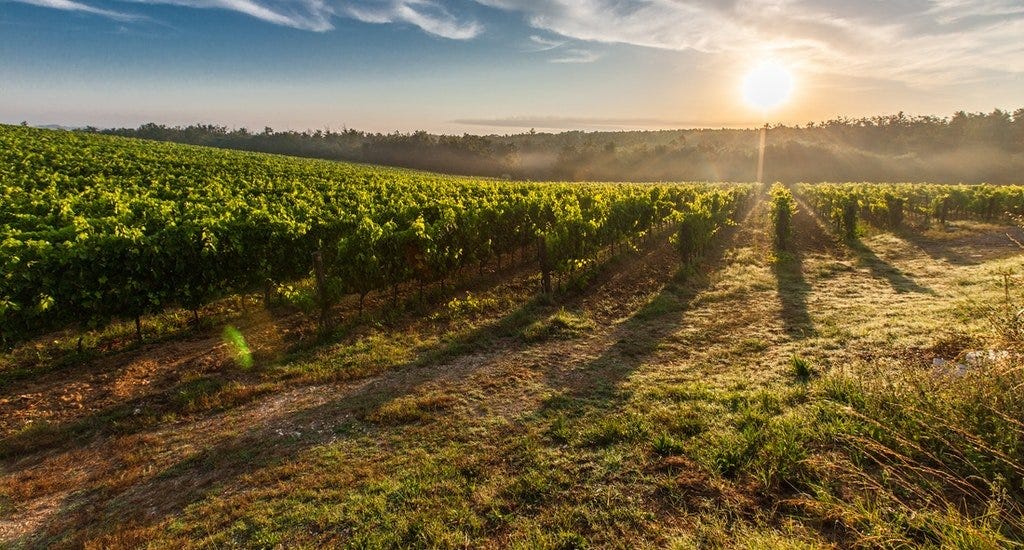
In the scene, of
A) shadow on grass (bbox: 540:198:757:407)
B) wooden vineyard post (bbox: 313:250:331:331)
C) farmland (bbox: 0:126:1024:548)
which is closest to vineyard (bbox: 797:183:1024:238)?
farmland (bbox: 0:126:1024:548)

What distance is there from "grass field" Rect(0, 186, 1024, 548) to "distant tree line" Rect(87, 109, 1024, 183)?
7373cm

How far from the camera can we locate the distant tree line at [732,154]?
76.4m

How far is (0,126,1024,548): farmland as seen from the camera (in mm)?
4574

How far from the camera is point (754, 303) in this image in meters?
12.4

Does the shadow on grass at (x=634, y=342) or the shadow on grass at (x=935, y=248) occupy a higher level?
the shadow on grass at (x=935, y=248)

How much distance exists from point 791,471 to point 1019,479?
1.88m

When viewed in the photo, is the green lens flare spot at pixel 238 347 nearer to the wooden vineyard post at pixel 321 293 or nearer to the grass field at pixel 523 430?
the grass field at pixel 523 430

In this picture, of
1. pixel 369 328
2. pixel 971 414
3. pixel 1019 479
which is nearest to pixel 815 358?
pixel 971 414

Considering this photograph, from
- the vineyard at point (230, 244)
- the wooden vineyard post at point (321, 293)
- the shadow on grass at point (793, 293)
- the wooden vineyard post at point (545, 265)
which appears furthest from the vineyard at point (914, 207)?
the wooden vineyard post at point (321, 293)

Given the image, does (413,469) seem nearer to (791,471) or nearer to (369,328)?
(791,471)

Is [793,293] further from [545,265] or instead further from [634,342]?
[545,265]

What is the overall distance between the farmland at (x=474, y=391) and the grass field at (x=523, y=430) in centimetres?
4

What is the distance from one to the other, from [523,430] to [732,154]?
96.9 m

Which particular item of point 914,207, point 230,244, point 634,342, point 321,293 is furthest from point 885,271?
point 230,244
